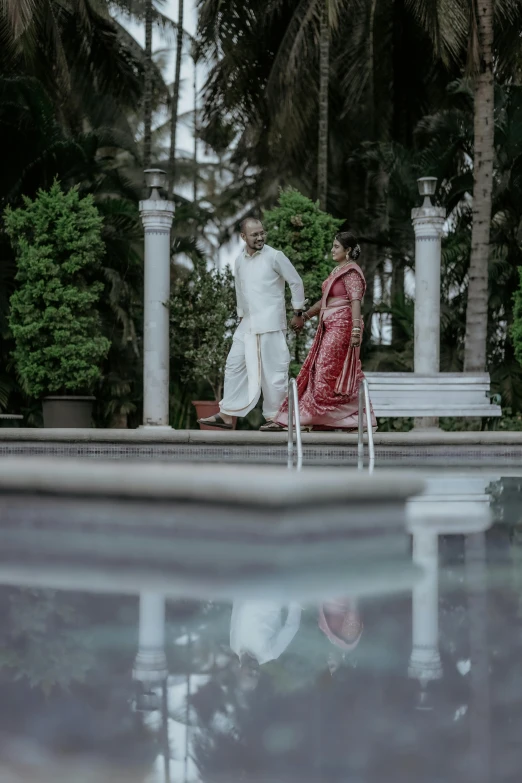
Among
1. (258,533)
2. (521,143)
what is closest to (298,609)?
(258,533)

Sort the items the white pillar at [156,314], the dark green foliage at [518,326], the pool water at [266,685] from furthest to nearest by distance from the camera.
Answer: the dark green foliage at [518,326], the white pillar at [156,314], the pool water at [266,685]

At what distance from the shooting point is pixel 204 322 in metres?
13.3

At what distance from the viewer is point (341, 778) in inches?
72.2

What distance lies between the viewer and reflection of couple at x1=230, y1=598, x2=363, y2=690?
2.65 metres

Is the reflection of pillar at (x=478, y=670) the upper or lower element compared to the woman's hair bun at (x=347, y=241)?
lower

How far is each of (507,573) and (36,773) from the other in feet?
7.87

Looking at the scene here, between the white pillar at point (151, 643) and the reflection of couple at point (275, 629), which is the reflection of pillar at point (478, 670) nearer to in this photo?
the reflection of couple at point (275, 629)

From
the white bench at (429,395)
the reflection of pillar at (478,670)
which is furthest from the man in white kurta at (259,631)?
the white bench at (429,395)

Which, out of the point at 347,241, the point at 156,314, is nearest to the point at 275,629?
the point at 347,241

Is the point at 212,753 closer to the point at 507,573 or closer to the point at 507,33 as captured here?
the point at 507,573

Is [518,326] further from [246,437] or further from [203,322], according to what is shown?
[246,437]

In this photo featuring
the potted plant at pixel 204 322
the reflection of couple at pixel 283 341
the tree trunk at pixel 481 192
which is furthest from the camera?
the potted plant at pixel 204 322

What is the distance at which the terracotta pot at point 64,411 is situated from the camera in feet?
42.8

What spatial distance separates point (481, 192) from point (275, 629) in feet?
34.8
